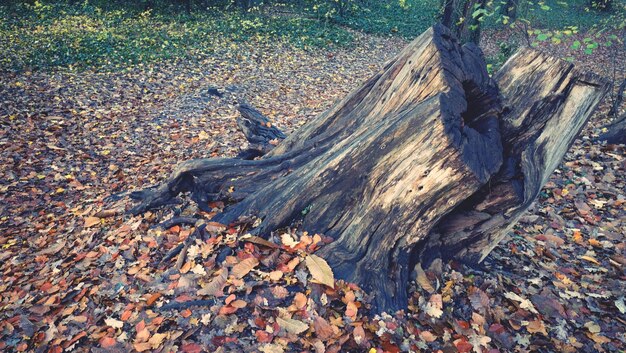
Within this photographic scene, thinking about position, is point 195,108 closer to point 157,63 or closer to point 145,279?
point 157,63

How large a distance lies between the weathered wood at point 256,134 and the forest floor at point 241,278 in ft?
3.71

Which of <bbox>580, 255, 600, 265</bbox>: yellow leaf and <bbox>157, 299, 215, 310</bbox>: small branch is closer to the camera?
<bbox>157, 299, 215, 310</bbox>: small branch

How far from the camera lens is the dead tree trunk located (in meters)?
3.05

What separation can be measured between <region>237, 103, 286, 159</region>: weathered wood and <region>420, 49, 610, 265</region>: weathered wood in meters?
2.99

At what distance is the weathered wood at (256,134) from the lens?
5609mm

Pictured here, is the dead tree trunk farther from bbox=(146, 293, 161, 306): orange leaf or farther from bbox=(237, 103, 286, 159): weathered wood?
bbox=(237, 103, 286, 159): weathered wood

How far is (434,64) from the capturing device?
3336 mm

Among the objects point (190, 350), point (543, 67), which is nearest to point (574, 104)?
point (543, 67)

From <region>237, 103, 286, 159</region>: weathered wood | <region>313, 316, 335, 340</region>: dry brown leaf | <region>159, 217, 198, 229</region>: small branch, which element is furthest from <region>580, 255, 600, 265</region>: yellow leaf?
<region>159, 217, 198, 229</region>: small branch

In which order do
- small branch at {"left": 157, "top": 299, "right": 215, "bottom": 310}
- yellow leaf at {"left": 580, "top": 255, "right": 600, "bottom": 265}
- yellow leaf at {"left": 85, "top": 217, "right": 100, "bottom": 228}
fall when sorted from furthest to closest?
1. yellow leaf at {"left": 85, "top": 217, "right": 100, "bottom": 228}
2. yellow leaf at {"left": 580, "top": 255, "right": 600, "bottom": 265}
3. small branch at {"left": 157, "top": 299, "right": 215, "bottom": 310}

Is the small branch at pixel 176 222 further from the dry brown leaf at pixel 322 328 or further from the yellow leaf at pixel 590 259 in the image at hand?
the yellow leaf at pixel 590 259

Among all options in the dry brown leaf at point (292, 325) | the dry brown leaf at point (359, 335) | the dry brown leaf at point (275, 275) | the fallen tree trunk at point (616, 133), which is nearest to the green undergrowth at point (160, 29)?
the fallen tree trunk at point (616, 133)

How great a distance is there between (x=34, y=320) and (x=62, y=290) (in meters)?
0.40

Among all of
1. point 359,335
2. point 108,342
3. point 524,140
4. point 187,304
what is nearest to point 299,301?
point 359,335
